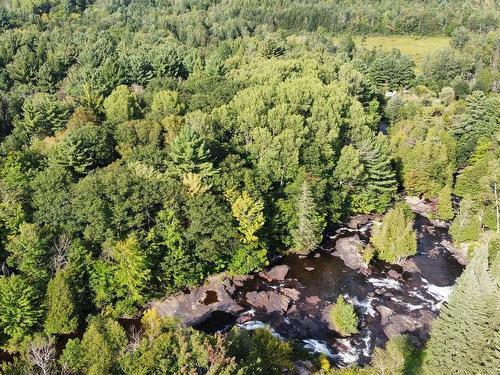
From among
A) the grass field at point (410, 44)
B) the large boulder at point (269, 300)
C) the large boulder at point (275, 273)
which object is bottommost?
the large boulder at point (275, 273)

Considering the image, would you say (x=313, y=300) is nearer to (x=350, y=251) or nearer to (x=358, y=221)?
(x=350, y=251)

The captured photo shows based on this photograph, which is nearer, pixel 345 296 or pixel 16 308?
pixel 16 308

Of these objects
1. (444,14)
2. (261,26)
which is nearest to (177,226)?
(261,26)

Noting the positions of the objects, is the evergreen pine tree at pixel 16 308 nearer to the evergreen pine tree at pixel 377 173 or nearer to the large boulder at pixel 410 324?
the large boulder at pixel 410 324

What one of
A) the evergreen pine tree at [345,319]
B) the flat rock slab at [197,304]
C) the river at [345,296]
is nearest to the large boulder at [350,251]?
the river at [345,296]

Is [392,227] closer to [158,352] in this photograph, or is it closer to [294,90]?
[294,90]

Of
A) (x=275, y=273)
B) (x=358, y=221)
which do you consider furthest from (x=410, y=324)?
(x=358, y=221)
